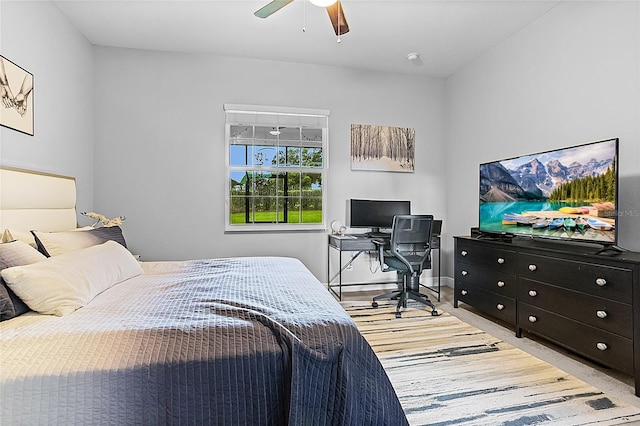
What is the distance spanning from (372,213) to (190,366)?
11.1ft

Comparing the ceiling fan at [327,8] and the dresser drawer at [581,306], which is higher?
the ceiling fan at [327,8]

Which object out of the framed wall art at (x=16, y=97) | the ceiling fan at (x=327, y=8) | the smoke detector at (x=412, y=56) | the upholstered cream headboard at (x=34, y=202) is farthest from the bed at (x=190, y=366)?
the smoke detector at (x=412, y=56)

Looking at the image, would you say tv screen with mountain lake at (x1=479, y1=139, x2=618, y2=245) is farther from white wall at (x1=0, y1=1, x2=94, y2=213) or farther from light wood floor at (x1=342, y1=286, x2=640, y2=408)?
white wall at (x1=0, y1=1, x2=94, y2=213)

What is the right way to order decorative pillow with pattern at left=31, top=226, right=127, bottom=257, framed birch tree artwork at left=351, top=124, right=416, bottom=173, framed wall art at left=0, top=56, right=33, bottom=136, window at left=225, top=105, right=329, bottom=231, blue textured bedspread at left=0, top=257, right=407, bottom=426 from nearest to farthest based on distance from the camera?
blue textured bedspread at left=0, top=257, right=407, bottom=426 → decorative pillow with pattern at left=31, top=226, right=127, bottom=257 → framed wall art at left=0, top=56, right=33, bottom=136 → window at left=225, top=105, right=329, bottom=231 → framed birch tree artwork at left=351, top=124, right=416, bottom=173

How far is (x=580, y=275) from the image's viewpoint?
2.39 meters

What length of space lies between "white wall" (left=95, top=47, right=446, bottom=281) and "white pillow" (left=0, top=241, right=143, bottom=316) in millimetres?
2073

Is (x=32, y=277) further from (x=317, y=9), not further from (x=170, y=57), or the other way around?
(x=170, y=57)

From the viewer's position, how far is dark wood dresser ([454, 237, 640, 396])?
2109 millimetres

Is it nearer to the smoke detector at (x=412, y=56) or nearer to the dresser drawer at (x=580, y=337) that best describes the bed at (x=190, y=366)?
the dresser drawer at (x=580, y=337)

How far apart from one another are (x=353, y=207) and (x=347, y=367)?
3095 mm

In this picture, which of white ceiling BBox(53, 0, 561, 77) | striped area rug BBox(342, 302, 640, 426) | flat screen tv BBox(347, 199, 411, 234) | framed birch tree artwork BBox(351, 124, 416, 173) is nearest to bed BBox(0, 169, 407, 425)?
striped area rug BBox(342, 302, 640, 426)

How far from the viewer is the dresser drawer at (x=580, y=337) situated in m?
2.12

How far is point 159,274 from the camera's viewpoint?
7.85 ft

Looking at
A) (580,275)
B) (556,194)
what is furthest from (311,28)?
(580,275)
